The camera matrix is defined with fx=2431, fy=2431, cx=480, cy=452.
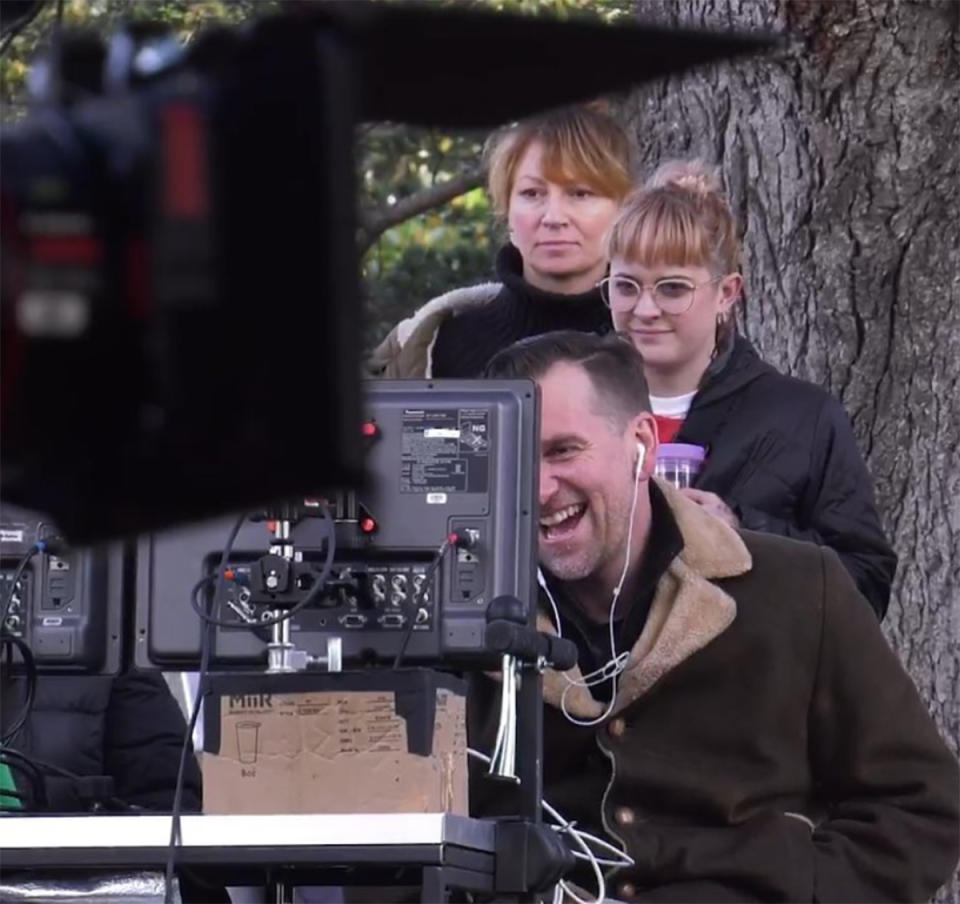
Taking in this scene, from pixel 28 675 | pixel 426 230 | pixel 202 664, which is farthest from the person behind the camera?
pixel 426 230

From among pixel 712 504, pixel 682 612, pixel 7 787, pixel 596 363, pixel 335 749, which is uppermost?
pixel 596 363

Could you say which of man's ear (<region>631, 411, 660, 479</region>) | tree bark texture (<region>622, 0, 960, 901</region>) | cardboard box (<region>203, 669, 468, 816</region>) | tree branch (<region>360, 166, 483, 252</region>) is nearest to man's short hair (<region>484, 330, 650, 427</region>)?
man's ear (<region>631, 411, 660, 479</region>)

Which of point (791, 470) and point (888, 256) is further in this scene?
point (888, 256)

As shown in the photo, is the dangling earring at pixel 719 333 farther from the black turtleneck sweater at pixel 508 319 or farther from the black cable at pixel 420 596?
the black cable at pixel 420 596

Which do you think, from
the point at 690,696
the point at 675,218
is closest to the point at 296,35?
the point at 690,696

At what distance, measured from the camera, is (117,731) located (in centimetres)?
495

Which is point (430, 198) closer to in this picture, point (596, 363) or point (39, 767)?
point (596, 363)

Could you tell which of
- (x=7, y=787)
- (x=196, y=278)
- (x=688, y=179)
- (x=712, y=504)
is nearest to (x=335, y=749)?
(x=7, y=787)

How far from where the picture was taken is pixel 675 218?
4.58 meters

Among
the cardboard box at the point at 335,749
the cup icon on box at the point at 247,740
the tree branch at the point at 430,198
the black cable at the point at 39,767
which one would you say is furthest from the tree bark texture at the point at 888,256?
the tree branch at the point at 430,198

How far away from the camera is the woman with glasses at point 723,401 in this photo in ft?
14.8

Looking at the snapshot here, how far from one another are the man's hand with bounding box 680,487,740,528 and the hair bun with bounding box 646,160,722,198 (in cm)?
64

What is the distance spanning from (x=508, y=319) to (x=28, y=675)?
141cm

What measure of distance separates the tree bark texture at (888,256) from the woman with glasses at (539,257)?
2.14ft
